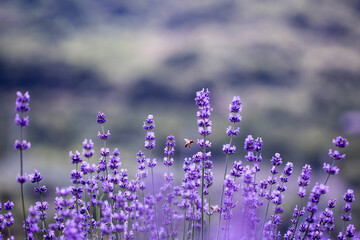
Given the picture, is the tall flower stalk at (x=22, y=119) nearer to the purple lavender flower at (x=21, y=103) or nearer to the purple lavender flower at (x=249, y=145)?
the purple lavender flower at (x=21, y=103)

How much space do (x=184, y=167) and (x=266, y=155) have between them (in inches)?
493

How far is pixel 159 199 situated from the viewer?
126 inches

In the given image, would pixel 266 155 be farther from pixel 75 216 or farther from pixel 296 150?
pixel 75 216

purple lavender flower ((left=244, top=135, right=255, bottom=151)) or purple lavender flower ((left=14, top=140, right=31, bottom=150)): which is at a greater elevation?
purple lavender flower ((left=244, top=135, right=255, bottom=151))

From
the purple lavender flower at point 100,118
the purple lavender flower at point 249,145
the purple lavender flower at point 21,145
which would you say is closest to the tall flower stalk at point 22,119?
the purple lavender flower at point 21,145

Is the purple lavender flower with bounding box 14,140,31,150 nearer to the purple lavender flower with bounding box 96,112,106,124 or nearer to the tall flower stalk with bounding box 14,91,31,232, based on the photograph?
the tall flower stalk with bounding box 14,91,31,232

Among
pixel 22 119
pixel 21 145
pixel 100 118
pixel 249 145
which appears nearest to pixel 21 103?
pixel 22 119

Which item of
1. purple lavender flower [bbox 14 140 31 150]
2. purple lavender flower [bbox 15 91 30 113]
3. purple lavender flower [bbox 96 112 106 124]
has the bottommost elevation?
purple lavender flower [bbox 14 140 31 150]

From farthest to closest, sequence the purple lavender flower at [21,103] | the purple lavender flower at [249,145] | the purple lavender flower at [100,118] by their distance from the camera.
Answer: the purple lavender flower at [100,118] < the purple lavender flower at [249,145] < the purple lavender flower at [21,103]

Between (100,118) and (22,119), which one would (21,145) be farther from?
(100,118)

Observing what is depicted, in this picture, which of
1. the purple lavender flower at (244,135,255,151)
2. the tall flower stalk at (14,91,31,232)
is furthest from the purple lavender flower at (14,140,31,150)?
the purple lavender flower at (244,135,255,151)

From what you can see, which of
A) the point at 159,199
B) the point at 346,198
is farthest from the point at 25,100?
the point at 346,198

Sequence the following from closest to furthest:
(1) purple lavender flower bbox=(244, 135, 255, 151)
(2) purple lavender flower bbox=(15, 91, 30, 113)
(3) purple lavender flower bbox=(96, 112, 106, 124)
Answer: (2) purple lavender flower bbox=(15, 91, 30, 113) → (1) purple lavender flower bbox=(244, 135, 255, 151) → (3) purple lavender flower bbox=(96, 112, 106, 124)

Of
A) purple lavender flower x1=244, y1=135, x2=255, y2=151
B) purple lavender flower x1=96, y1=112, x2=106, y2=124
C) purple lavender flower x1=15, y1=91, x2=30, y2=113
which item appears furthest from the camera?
purple lavender flower x1=96, y1=112, x2=106, y2=124
